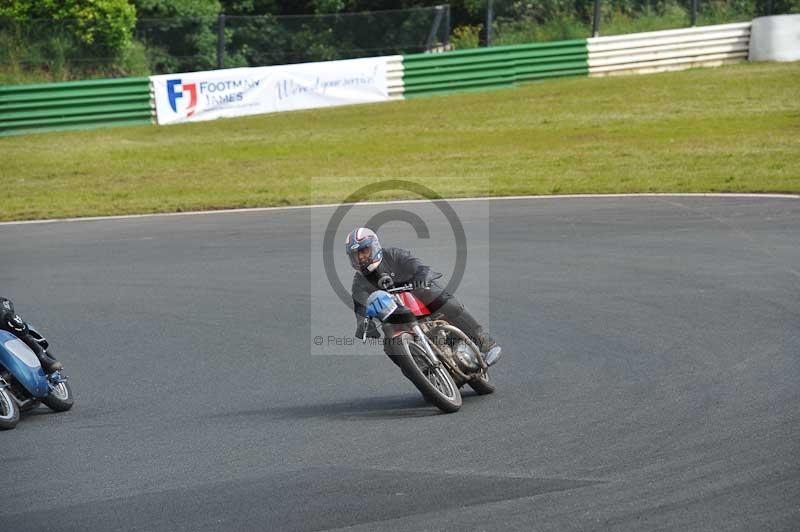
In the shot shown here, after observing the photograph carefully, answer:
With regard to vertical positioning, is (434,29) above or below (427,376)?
above

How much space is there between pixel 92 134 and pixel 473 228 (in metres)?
15.1

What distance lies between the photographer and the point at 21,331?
963cm

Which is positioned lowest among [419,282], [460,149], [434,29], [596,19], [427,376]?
[427,376]

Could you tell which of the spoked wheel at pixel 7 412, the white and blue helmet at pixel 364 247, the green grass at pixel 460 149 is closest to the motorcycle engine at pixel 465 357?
the white and blue helmet at pixel 364 247

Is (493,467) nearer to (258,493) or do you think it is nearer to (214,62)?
(258,493)

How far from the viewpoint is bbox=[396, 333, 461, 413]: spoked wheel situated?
847cm

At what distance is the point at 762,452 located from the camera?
23.9 ft

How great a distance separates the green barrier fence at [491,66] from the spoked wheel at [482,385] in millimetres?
23874

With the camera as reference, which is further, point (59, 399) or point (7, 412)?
point (59, 399)

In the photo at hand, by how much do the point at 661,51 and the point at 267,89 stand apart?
38.2 feet

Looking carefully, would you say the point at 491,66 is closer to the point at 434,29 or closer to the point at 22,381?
the point at 434,29

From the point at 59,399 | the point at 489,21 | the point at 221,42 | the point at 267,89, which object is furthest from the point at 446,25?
the point at 59,399

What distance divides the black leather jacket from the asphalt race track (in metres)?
0.89

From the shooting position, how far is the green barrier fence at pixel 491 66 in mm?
32969
